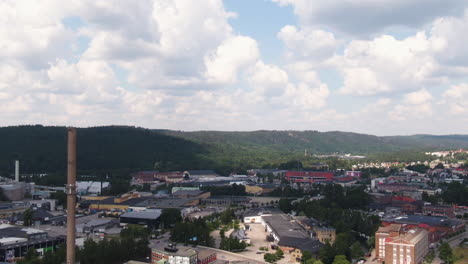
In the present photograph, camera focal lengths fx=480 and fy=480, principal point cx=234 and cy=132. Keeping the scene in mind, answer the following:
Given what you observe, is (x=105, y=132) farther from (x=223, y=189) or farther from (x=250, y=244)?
(x=250, y=244)

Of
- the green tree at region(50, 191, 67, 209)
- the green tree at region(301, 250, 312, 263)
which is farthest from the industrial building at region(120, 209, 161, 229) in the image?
the green tree at region(301, 250, 312, 263)

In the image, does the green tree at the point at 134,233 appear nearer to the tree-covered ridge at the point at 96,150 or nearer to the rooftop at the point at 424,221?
the rooftop at the point at 424,221

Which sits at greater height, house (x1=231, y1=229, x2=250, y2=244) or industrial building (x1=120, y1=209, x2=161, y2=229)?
industrial building (x1=120, y1=209, x2=161, y2=229)

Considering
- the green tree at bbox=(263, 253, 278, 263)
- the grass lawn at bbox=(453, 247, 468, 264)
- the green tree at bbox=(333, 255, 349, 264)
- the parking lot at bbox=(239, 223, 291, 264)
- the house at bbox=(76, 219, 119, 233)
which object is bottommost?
the grass lawn at bbox=(453, 247, 468, 264)

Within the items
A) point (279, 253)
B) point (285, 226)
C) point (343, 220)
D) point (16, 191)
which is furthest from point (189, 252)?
point (16, 191)

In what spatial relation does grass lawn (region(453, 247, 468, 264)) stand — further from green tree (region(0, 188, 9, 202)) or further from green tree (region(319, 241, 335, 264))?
green tree (region(0, 188, 9, 202))

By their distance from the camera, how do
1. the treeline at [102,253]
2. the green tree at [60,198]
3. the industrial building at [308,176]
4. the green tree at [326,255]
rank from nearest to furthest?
the treeline at [102,253] < the green tree at [326,255] < the green tree at [60,198] < the industrial building at [308,176]

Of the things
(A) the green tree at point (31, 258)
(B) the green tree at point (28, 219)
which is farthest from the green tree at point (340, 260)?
(B) the green tree at point (28, 219)

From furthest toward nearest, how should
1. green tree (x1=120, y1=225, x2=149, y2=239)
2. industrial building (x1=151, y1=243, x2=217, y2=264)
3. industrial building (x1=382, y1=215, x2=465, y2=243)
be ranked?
industrial building (x1=382, y1=215, x2=465, y2=243)
green tree (x1=120, y1=225, x2=149, y2=239)
industrial building (x1=151, y1=243, x2=217, y2=264)
